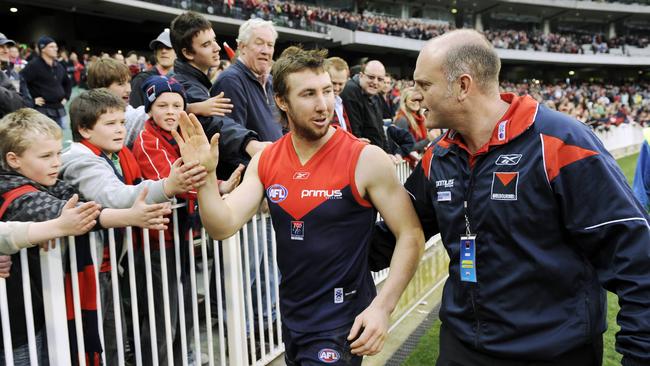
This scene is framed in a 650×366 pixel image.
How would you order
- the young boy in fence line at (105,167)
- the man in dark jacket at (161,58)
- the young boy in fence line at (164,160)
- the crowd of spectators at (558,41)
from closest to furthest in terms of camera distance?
1. the young boy in fence line at (105,167)
2. the young boy in fence line at (164,160)
3. the man in dark jacket at (161,58)
4. the crowd of spectators at (558,41)

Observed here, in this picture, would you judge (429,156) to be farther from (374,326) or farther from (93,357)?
(93,357)

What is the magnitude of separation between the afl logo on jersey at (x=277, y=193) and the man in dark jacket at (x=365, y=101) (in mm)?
3523

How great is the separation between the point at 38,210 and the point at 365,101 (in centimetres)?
411

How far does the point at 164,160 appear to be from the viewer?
3227mm

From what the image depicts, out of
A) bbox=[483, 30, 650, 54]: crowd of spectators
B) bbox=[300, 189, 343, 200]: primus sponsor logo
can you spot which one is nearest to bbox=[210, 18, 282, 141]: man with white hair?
bbox=[300, 189, 343, 200]: primus sponsor logo

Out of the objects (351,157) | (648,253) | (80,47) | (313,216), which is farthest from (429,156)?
(80,47)

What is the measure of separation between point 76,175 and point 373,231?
1.61 meters

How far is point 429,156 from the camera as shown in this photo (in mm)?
2299

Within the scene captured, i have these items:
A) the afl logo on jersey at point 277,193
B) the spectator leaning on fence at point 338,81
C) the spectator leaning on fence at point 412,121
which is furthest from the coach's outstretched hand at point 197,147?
the spectator leaning on fence at point 412,121

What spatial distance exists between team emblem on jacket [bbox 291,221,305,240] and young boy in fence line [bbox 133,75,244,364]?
79 cm

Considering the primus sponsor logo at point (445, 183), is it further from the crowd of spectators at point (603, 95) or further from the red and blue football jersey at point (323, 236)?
the crowd of spectators at point (603, 95)

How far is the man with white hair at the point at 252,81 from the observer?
379 cm

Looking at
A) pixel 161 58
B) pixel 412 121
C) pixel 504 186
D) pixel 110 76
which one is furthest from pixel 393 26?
pixel 504 186

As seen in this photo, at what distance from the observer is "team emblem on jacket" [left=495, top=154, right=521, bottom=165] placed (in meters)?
1.92
